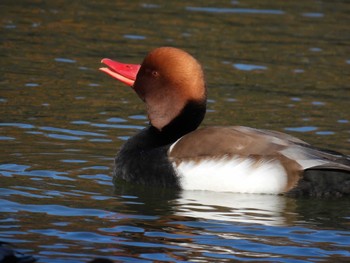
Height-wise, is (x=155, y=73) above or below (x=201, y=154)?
above

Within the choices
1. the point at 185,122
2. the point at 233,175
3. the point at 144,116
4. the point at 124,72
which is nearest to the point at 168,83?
the point at 185,122

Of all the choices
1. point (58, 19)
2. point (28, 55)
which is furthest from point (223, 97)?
point (58, 19)

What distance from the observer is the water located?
287 inches

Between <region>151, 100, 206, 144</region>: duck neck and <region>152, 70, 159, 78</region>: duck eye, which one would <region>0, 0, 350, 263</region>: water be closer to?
<region>151, 100, 206, 144</region>: duck neck

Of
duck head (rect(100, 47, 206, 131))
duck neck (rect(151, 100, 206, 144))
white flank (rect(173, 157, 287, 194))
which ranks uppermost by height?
duck head (rect(100, 47, 206, 131))

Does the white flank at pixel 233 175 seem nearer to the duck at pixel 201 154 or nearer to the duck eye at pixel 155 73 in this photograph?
the duck at pixel 201 154

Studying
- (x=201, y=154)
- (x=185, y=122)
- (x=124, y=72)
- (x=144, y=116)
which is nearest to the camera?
(x=201, y=154)

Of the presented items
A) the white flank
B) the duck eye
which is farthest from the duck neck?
the white flank

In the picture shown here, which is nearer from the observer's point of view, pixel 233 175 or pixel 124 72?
pixel 233 175

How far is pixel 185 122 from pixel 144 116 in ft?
7.40

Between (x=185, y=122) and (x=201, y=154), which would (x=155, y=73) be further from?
(x=201, y=154)

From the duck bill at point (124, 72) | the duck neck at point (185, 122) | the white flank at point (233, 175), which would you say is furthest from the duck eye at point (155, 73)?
the white flank at point (233, 175)

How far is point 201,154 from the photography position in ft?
28.2

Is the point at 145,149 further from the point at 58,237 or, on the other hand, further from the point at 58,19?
the point at 58,19
